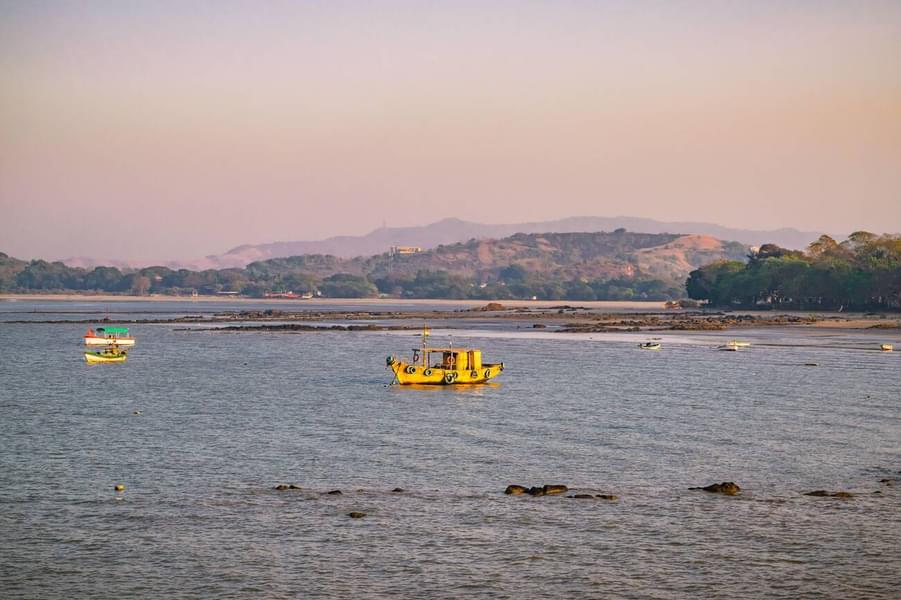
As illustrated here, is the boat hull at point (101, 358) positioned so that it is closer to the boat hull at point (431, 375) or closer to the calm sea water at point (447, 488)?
the calm sea water at point (447, 488)

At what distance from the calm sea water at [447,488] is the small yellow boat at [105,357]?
17.7 m

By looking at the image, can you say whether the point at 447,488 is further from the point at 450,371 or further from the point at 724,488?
the point at 450,371

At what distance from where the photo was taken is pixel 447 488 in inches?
1508

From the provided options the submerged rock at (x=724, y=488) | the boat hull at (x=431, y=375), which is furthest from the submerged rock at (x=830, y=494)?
the boat hull at (x=431, y=375)

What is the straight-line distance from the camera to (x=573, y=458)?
1747 inches

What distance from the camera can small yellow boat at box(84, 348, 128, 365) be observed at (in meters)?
95.0

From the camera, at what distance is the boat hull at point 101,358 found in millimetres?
94938

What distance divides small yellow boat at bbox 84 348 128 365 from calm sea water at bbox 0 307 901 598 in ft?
57.9

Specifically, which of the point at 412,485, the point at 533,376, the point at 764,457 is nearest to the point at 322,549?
the point at 412,485

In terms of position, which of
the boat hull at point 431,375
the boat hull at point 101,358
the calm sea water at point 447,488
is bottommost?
the calm sea water at point 447,488

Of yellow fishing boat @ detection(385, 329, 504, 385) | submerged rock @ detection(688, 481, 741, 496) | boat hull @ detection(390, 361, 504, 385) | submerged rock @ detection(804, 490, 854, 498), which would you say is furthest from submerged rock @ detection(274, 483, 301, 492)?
boat hull @ detection(390, 361, 504, 385)

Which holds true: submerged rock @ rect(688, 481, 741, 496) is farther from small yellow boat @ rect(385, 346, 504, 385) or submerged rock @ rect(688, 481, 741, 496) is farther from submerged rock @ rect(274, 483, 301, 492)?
small yellow boat @ rect(385, 346, 504, 385)

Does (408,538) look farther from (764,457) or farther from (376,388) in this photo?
(376,388)

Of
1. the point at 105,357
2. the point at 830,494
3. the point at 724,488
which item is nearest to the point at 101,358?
the point at 105,357
